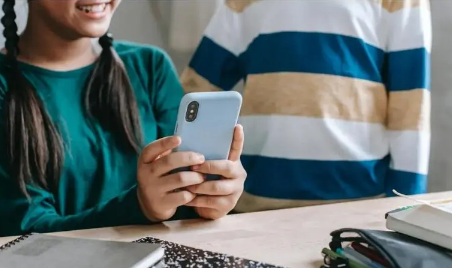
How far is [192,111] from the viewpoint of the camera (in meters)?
0.75

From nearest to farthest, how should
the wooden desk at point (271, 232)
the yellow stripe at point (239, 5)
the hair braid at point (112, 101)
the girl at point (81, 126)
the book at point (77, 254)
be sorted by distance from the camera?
the book at point (77, 254)
the wooden desk at point (271, 232)
the girl at point (81, 126)
the hair braid at point (112, 101)
the yellow stripe at point (239, 5)

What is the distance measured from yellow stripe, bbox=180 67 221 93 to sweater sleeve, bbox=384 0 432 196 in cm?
32

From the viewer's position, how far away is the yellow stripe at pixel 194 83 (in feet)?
3.72

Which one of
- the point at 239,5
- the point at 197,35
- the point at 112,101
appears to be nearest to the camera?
the point at 112,101

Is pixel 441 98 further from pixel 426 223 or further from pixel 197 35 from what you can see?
pixel 426 223

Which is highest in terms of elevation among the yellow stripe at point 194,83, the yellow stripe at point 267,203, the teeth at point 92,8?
the teeth at point 92,8

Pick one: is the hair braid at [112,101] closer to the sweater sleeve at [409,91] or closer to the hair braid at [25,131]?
the hair braid at [25,131]

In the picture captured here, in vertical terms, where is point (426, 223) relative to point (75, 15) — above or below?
A: below

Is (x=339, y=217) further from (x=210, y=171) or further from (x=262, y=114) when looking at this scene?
(x=262, y=114)

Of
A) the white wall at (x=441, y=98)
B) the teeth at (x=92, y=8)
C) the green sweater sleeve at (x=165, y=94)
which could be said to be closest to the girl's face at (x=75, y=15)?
the teeth at (x=92, y=8)

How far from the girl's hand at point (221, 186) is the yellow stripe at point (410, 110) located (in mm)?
379

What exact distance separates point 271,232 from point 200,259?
6.0 inches

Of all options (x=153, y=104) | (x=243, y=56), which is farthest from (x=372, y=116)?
(x=153, y=104)

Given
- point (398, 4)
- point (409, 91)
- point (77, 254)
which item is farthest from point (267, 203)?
point (77, 254)
